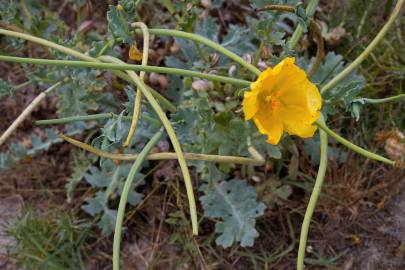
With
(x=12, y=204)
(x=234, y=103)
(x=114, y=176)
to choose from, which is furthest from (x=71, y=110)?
(x=234, y=103)

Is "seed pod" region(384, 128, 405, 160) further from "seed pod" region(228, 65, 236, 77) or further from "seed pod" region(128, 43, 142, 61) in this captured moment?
"seed pod" region(128, 43, 142, 61)

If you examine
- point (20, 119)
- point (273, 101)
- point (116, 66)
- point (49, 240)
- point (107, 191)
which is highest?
point (116, 66)

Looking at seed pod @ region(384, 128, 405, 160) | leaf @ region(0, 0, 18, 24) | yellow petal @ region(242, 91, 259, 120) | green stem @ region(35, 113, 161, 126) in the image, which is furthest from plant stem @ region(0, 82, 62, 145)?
seed pod @ region(384, 128, 405, 160)

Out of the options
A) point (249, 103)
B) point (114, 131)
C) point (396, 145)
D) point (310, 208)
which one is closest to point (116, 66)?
point (114, 131)

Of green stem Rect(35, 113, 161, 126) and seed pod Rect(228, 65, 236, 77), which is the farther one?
seed pod Rect(228, 65, 236, 77)

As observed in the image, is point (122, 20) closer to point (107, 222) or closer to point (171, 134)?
point (171, 134)

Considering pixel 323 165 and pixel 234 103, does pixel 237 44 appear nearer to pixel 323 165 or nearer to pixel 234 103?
pixel 234 103
